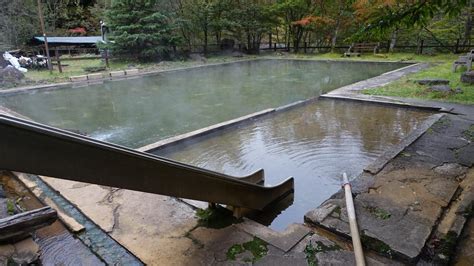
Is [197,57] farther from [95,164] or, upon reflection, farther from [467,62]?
[95,164]

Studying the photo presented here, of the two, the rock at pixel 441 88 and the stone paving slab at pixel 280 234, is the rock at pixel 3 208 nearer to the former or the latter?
the stone paving slab at pixel 280 234

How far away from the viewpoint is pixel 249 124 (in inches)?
210

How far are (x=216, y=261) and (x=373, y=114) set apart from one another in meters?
4.82

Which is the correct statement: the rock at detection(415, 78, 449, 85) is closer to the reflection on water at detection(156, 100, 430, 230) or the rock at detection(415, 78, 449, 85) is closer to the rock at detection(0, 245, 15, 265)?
the reflection on water at detection(156, 100, 430, 230)

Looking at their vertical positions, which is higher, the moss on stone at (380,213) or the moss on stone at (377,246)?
the moss on stone at (380,213)

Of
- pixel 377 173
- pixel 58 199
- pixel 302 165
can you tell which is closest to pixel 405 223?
pixel 377 173

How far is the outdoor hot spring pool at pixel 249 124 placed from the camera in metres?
3.70

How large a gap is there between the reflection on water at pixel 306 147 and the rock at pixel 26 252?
1735mm

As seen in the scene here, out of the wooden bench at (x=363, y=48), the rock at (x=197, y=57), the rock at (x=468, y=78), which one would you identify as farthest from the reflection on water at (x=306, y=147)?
the wooden bench at (x=363, y=48)

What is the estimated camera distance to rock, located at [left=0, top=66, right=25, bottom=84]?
31.2ft

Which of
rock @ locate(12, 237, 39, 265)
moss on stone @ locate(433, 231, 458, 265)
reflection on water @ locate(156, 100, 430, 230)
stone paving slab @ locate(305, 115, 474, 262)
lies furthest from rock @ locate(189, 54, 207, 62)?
moss on stone @ locate(433, 231, 458, 265)

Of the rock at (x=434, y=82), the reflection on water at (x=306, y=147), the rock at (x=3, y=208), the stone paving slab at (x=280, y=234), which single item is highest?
the rock at (x=434, y=82)

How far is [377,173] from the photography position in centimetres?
300

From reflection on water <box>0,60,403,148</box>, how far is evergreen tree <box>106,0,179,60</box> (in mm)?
3655
